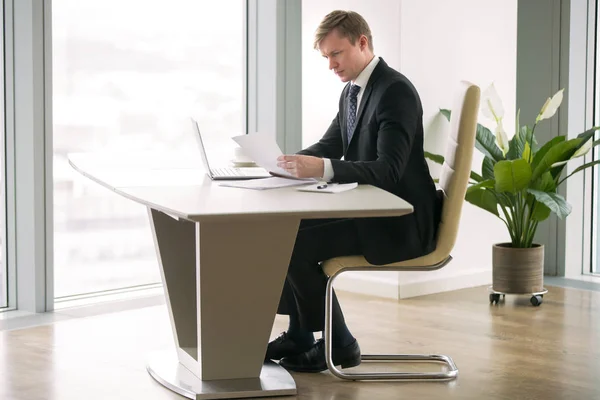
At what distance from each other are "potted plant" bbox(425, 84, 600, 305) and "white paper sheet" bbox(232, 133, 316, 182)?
163cm

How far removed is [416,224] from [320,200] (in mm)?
549

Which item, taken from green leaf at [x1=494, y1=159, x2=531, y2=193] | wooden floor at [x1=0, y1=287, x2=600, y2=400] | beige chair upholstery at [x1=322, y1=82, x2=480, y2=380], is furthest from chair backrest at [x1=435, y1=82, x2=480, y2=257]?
green leaf at [x1=494, y1=159, x2=531, y2=193]

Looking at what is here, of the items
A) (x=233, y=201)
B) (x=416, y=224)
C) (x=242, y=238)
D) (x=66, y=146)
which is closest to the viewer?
(x=233, y=201)

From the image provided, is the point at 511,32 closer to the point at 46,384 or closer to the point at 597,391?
the point at 597,391

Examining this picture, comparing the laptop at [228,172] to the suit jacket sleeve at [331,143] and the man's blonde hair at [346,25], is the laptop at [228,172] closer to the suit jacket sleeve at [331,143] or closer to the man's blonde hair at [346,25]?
the suit jacket sleeve at [331,143]

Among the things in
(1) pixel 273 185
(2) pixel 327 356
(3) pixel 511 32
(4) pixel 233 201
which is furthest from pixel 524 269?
(4) pixel 233 201

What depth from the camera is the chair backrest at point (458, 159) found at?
2.75 m

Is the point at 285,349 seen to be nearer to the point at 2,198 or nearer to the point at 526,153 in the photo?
the point at 2,198

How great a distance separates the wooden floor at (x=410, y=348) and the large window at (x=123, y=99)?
0.42 metres

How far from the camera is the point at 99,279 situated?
167 inches

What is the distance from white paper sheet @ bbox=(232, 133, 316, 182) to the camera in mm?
2607

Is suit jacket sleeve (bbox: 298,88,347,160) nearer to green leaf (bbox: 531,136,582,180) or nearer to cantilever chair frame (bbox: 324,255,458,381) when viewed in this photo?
cantilever chair frame (bbox: 324,255,458,381)

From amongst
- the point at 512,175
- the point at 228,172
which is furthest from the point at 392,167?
the point at 512,175

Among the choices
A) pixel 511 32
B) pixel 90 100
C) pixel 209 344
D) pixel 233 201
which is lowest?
pixel 209 344
